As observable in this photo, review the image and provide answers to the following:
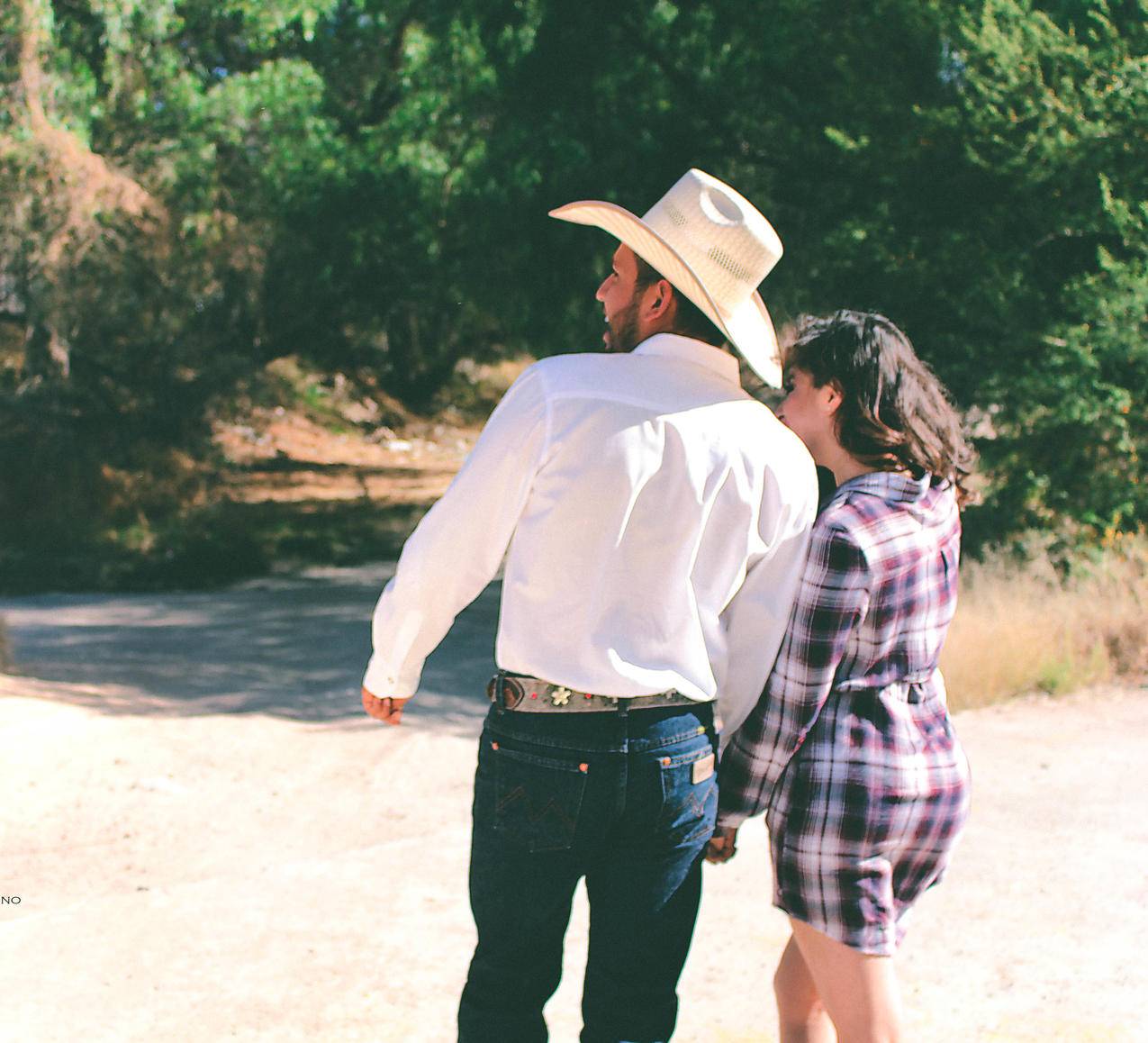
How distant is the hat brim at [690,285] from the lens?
233cm

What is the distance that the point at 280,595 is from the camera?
40.2ft

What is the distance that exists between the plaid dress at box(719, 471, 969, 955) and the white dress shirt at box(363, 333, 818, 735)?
99 millimetres

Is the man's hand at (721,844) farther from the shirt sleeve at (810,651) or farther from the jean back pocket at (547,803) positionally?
the jean back pocket at (547,803)

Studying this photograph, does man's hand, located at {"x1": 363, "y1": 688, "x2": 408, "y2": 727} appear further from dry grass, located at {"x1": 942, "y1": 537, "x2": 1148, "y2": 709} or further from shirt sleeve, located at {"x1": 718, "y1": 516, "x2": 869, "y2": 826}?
dry grass, located at {"x1": 942, "y1": 537, "x2": 1148, "y2": 709}

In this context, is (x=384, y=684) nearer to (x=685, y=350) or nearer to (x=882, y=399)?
(x=685, y=350)

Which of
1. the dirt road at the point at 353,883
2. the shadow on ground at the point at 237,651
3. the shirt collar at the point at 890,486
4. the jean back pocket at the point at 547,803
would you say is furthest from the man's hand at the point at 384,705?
the shadow on ground at the point at 237,651

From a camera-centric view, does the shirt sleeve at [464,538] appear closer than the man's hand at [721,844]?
Yes

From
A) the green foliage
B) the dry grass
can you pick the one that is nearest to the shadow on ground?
the dry grass

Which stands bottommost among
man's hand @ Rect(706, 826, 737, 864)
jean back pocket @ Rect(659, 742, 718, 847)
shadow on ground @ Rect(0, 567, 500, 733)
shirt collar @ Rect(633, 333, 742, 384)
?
shadow on ground @ Rect(0, 567, 500, 733)

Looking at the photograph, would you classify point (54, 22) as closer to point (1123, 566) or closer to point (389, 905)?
point (1123, 566)

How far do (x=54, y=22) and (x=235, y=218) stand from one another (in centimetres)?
245

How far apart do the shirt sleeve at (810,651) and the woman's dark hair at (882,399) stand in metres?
0.22

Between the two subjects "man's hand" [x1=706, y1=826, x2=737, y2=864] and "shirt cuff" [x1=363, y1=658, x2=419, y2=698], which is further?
"man's hand" [x1=706, y1=826, x2=737, y2=864]

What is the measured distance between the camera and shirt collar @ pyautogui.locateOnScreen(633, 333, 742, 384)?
2.38 meters
